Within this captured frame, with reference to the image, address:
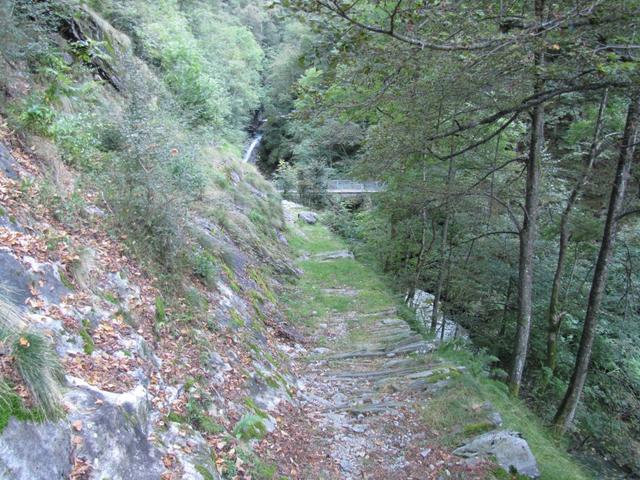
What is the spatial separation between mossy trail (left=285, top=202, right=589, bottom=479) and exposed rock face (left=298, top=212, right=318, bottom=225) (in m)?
11.2

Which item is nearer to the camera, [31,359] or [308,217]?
[31,359]

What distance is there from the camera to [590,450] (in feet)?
25.7

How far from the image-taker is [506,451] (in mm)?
4281

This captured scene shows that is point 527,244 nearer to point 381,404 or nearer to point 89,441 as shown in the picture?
point 381,404

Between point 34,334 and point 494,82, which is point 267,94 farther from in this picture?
point 34,334

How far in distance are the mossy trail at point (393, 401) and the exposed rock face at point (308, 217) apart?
36.7 ft

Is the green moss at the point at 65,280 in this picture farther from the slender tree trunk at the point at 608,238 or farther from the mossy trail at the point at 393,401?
the slender tree trunk at the point at 608,238

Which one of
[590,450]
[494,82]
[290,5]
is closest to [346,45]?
[290,5]

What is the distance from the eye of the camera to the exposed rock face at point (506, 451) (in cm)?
416

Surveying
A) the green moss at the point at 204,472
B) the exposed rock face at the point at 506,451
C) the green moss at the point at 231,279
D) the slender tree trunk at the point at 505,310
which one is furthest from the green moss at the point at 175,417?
the slender tree trunk at the point at 505,310

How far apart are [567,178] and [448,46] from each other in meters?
8.53

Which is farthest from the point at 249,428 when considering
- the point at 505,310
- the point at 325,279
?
the point at 505,310

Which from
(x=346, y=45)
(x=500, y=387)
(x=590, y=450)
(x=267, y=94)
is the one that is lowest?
(x=590, y=450)

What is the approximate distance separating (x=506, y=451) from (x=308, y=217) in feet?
56.1
